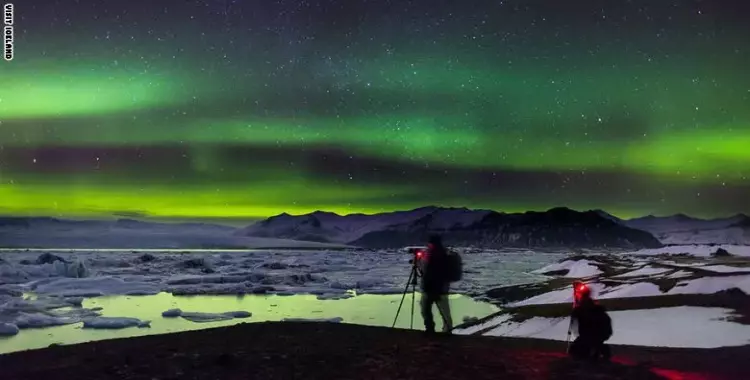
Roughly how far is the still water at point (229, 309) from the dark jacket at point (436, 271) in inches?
535

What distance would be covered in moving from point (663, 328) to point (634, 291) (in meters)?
9.46

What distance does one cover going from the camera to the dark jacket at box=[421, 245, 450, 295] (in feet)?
43.3

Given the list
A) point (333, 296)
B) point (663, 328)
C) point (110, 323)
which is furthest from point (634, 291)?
point (333, 296)

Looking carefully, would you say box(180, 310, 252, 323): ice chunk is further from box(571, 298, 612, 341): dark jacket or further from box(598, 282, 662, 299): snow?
box(571, 298, 612, 341): dark jacket

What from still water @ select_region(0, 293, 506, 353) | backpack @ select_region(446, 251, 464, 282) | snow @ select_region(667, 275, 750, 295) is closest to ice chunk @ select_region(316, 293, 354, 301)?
still water @ select_region(0, 293, 506, 353)

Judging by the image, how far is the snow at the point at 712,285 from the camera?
25.7 m

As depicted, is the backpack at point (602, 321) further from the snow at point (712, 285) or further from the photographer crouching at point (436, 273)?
the snow at point (712, 285)

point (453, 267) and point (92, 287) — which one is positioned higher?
point (453, 267)

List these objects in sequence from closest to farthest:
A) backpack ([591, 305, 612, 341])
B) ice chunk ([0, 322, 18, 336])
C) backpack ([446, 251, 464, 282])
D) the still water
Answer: backpack ([591, 305, 612, 341])
backpack ([446, 251, 464, 282])
the still water
ice chunk ([0, 322, 18, 336])

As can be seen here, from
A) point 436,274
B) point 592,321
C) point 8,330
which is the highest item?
point 436,274

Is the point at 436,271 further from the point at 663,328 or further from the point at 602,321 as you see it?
the point at 663,328

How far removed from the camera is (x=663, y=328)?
1939cm

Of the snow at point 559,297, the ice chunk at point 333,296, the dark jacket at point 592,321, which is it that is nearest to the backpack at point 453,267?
the dark jacket at point 592,321

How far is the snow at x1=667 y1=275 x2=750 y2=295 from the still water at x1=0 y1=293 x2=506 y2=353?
8.91 metres
